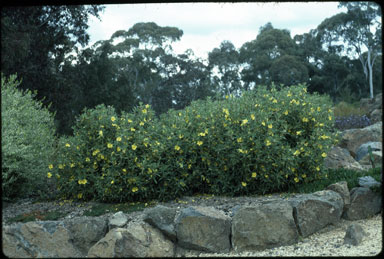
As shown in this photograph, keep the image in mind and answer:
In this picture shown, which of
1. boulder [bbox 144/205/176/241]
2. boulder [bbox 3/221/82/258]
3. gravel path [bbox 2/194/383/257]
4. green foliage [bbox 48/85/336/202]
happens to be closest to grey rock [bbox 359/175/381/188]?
gravel path [bbox 2/194/383/257]

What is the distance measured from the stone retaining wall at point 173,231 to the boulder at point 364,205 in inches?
17.7

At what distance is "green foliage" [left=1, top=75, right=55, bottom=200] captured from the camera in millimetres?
3793

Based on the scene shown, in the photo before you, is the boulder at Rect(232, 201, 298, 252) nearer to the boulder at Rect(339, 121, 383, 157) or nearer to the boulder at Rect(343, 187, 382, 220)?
the boulder at Rect(343, 187, 382, 220)

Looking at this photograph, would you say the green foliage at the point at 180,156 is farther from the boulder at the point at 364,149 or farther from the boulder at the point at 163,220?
the boulder at the point at 364,149

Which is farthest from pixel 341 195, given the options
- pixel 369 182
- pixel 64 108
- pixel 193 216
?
pixel 64 108

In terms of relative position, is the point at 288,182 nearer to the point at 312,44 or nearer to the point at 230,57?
the point at 230,57

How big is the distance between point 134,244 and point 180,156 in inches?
51.8

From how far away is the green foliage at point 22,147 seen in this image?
3.79 metres

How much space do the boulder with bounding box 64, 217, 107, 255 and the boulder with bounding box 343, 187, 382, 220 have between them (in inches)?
96.5

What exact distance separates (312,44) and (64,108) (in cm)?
1126

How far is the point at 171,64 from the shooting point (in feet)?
42.4

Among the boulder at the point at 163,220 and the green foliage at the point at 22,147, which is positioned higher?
the green foliage at the point at 22,147

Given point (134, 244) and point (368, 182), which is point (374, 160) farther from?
point (134, 244)

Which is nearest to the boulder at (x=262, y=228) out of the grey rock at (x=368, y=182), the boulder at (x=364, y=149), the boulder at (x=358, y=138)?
the grey rock at (x=368, y=182)
